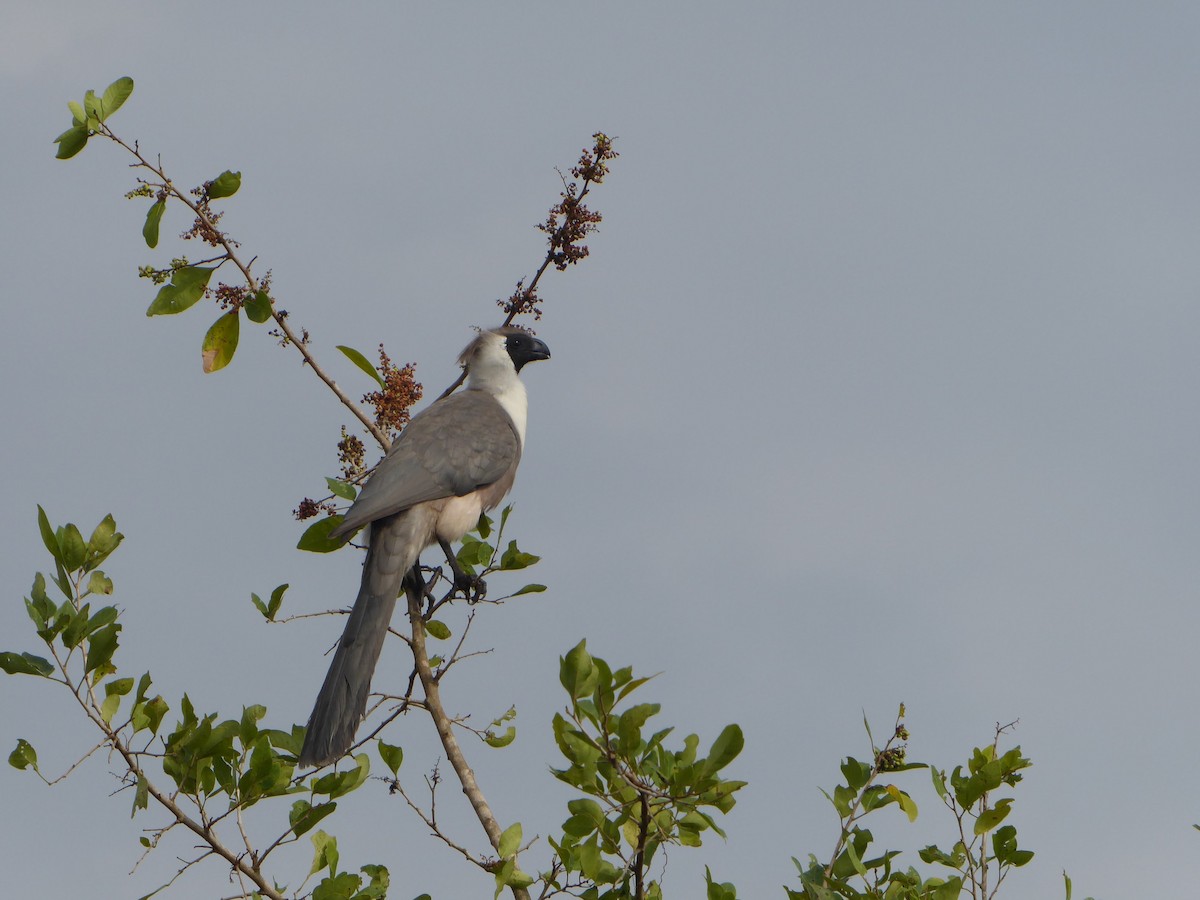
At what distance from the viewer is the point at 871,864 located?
3.57 m

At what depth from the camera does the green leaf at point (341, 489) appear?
441 cm

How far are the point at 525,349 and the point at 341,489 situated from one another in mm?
2895

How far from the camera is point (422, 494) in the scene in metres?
5.29

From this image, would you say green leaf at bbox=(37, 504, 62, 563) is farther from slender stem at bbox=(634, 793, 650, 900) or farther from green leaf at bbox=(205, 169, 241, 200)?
slender stem at bbox=(634, 793, 650, 900)

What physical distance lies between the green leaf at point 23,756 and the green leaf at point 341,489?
1.35 metres

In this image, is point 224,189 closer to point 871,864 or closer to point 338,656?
point 338,656

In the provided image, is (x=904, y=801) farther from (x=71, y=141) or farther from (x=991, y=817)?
(x=71, y=141)

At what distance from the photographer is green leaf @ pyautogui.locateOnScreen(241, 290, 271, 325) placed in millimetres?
4043

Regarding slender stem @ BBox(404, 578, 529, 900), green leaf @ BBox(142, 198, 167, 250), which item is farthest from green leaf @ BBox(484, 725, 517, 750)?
green leaf @ BBox(142, 198, 167, 250)

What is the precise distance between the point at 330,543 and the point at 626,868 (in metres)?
1.79

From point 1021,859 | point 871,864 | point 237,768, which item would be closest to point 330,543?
point 237,768

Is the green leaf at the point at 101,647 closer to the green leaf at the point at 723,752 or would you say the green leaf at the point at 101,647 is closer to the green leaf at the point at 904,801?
the green leaf at the point at 723,752

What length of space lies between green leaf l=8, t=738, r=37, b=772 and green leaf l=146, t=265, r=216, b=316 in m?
1.37

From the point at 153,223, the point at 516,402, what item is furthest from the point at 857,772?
the point at 516,402
